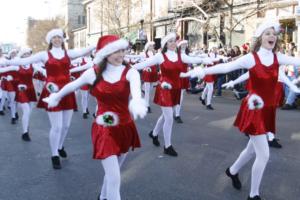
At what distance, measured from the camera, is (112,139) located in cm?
399

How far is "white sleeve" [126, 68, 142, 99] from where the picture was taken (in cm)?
373

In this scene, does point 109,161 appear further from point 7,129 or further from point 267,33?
point 7,129

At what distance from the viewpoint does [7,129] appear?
387 inches

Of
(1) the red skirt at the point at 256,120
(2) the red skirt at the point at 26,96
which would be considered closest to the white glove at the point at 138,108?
(1) the red skirt at the point at 256,120

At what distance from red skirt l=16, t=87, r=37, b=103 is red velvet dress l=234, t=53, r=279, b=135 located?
5113mm

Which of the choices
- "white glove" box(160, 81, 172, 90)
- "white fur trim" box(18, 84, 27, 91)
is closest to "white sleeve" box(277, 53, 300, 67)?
"white glove" box(160, 81, 172, 90)

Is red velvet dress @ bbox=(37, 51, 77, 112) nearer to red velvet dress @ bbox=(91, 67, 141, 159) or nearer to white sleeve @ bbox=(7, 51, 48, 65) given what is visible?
white sleeve @ bbox=(7, 51, 48, 65)

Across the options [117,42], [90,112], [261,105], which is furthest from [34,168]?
[90,112]

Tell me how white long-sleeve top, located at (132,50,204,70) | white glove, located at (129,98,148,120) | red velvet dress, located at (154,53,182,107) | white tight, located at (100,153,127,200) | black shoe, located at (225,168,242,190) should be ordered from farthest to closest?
red velvet dress, located at (154,53,182,107) < white long-sleeve top, located at (132,50,204,70) < black shoe, located at (225,168,242,190) < white tight, located at (100,153,127,200) < white glove, located at (129,98,148,120)

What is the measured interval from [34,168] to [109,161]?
280 cm

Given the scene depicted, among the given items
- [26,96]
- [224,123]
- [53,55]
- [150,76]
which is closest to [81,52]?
[53,55]

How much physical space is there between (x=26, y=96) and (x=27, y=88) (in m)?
0.20

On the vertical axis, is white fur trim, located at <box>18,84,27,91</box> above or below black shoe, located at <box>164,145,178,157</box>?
above

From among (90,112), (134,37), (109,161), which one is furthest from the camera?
(134,37)
